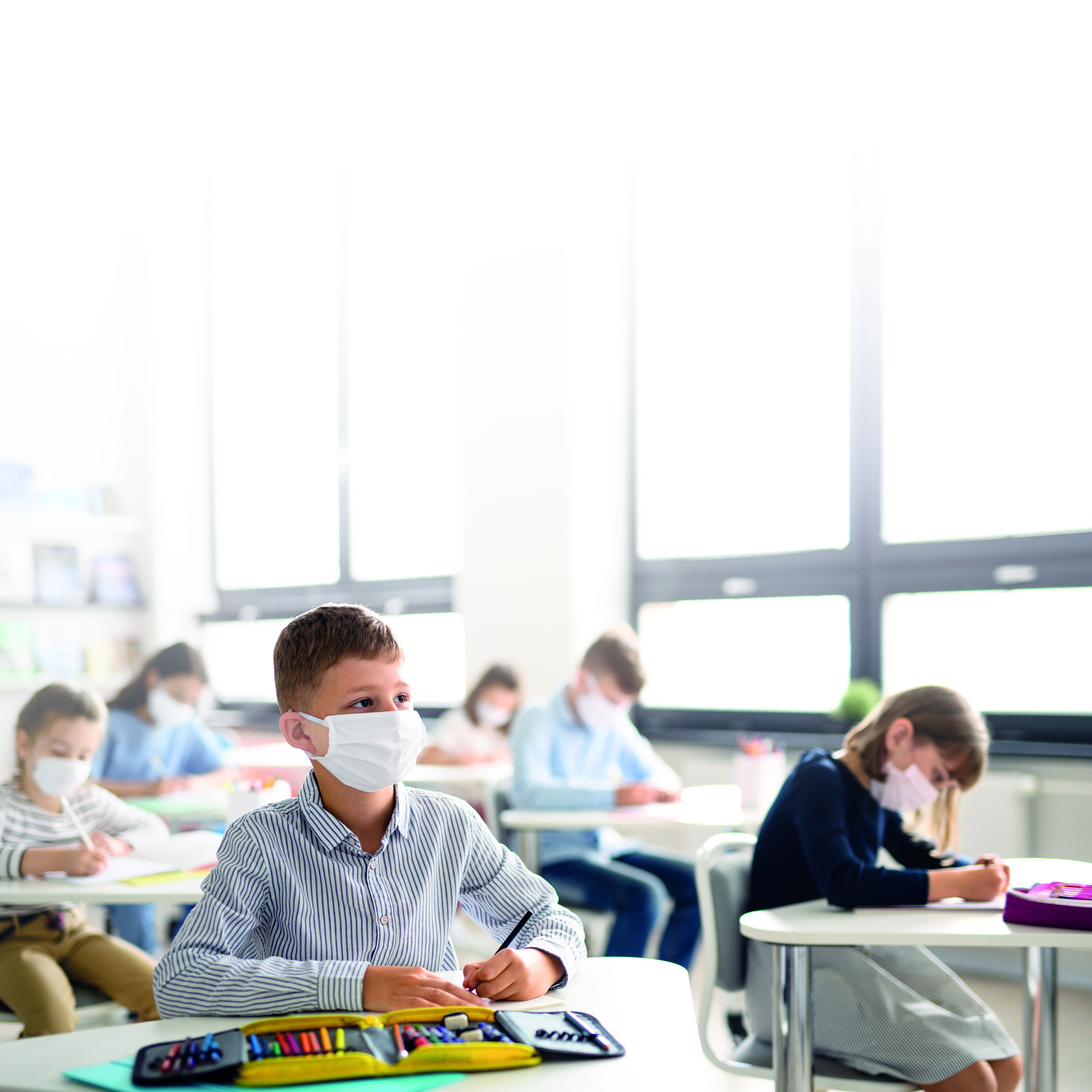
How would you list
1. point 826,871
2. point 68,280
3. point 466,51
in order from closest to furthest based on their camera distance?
point 826,871
point 466,51
point 68,280

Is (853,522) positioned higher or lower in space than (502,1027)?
higher

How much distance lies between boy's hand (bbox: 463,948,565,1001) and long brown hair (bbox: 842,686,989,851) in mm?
1106

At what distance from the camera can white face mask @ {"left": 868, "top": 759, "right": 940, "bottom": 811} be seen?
7.44 feet

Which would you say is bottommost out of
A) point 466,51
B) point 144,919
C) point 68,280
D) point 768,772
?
point 144,919

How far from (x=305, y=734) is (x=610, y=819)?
1.84 meters

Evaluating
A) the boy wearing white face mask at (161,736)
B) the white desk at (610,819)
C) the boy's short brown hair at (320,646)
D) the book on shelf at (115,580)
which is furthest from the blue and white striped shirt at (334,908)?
the book on shelf at (115,580)

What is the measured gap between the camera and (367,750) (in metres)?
1.50

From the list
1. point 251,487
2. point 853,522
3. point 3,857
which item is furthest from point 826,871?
point 251,487

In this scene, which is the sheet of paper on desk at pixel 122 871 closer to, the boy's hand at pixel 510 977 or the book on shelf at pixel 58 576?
the boy's hand at pixel 510 977

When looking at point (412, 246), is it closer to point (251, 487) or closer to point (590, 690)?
point (251, 487)

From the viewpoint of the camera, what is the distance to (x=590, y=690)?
3.68 m

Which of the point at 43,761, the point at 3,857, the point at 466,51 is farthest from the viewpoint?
the point at 466,51

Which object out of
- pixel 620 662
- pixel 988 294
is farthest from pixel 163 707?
pixel 988 294

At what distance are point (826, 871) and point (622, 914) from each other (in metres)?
1.28
